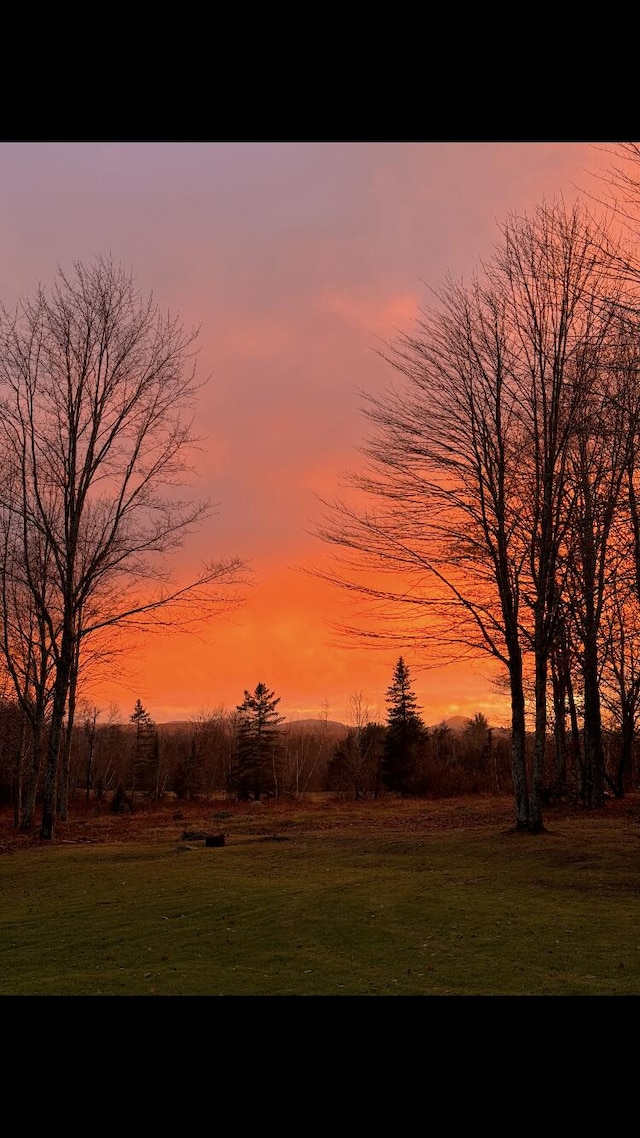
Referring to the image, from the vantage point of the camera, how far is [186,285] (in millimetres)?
9148

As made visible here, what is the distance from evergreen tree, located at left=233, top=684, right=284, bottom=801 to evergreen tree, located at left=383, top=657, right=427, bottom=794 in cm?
754

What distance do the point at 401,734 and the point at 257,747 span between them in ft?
30.7

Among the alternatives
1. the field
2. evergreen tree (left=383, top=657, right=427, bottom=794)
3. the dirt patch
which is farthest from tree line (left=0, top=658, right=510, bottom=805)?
the field

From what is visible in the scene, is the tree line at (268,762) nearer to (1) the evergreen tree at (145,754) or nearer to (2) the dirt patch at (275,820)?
(1) the evergreen tree at (145,754)

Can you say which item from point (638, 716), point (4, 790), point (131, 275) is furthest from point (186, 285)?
point (4, 790)

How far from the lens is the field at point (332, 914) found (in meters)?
6.44

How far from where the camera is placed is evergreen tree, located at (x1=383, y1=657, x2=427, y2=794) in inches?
1777

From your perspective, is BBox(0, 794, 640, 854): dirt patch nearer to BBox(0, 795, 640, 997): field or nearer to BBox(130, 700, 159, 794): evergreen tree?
BBox(0, 795, 640, 997): field

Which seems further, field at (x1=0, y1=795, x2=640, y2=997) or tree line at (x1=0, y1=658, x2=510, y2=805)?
tree line at (x1=0, y1=658, x2=510, y2=805)

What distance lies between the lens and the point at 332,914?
918cm

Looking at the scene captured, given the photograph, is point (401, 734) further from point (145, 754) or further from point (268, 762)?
point (145, 754)

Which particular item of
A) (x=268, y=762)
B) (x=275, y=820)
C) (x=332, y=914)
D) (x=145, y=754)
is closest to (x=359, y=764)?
(x=268, y=762)

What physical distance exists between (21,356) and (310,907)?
1614 centimetres
